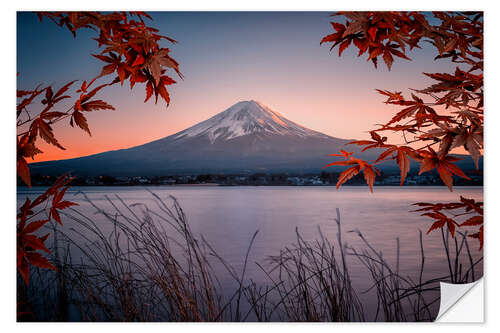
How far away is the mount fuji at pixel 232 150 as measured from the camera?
3047 mm

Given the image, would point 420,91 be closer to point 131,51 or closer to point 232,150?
point 131,51

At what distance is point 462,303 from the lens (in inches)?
83.9

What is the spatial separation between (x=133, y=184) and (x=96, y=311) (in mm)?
1284

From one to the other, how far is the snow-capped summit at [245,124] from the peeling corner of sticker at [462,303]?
1549 mm

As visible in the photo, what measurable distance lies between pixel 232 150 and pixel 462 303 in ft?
6.90

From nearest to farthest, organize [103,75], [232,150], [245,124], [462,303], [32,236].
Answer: [103,75], [32,236], [462,303], [245,124], [232,150]

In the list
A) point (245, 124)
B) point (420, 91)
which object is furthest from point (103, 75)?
point (245, 124)

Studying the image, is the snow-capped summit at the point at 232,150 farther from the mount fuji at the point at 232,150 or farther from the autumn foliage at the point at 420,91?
the autumn foliage at the point at 420,91

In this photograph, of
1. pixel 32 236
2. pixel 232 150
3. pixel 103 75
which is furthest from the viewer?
pixel 232 150

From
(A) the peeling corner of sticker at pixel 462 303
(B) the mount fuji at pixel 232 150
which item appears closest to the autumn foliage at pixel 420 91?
(A) the peeling corner of sticker at pixel 462 303

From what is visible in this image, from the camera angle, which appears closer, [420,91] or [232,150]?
[420,91]
